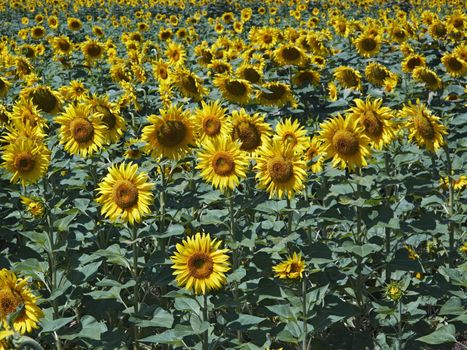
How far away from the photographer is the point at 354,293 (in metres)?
4.29

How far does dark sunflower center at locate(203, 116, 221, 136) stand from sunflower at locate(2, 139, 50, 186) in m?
1.22

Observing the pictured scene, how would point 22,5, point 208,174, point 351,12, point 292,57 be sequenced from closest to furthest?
point 208,174, point 292,57, point 351,12, point 22,5

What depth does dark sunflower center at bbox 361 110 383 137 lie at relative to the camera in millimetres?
4062

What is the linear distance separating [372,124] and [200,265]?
1667mm

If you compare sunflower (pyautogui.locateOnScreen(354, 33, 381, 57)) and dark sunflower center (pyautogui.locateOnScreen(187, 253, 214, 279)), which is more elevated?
sunflower (pyautogui.locateOnScreen(354, 33, 381, 57))

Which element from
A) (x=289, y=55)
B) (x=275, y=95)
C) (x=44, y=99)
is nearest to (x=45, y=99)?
(x=44, y=99)

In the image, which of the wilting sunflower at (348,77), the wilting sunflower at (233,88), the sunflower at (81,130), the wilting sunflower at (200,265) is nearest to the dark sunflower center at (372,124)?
the wilting sunflower at (200,265)

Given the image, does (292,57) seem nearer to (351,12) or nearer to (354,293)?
(354,293)

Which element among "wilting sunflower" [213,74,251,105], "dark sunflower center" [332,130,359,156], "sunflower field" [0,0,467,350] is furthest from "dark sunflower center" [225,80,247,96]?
"dark sunflower center" [332,130,359,156]

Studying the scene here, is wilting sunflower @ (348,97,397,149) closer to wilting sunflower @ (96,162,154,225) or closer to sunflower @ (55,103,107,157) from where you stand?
wilting sunflower @ (96,162,154,225)

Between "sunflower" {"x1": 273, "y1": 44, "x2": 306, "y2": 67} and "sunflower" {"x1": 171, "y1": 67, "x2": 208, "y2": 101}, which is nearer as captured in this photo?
"sunflower" {"x1": 171, "y1": 67, "x2": 208, "y2": 101}

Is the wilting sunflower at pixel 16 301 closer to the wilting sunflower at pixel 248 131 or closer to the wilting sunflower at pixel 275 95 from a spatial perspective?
the wilting sunflower at pixel 248 131

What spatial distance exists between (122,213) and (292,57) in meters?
4.50

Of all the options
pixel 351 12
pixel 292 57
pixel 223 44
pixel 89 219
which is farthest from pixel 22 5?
pixel 89 219
